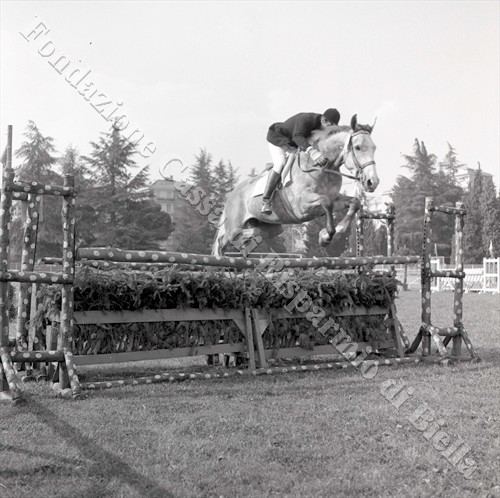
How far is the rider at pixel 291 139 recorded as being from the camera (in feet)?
25.6

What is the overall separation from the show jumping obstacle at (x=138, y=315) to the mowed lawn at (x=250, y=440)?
310 millimetres

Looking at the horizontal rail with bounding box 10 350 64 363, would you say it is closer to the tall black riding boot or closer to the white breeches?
the tall black riding boot

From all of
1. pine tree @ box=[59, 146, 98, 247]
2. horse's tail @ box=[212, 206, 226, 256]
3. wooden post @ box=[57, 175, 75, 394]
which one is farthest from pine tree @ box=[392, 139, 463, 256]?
wooden post @ box=[57, 175, 75, 394]

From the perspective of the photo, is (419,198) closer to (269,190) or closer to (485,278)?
(485,278)

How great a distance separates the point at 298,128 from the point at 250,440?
5.08 metres

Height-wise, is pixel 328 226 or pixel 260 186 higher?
pixel 260 186

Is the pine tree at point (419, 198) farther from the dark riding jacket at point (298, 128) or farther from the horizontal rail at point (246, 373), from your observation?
the horizontal rail at point (246, 373)

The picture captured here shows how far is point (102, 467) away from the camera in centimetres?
310

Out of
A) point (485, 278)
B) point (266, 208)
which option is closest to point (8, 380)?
point (266, 208)

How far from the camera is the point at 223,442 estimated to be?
3.55 m

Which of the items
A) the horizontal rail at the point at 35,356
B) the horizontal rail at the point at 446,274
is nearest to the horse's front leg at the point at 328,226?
the horizontal rail at the point at 446,274

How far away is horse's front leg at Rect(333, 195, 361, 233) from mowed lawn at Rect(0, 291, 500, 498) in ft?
8.34

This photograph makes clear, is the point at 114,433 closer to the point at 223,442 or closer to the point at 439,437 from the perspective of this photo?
the point at 223,442

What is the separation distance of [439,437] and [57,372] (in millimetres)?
3356
